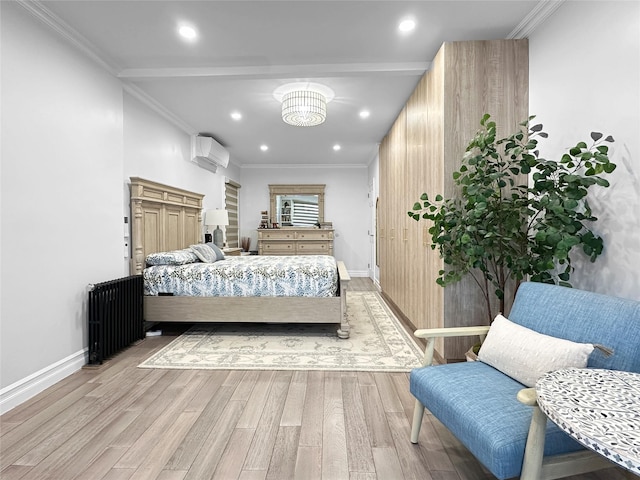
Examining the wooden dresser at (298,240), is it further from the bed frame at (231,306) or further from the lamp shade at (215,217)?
the bed frame at (231,306)

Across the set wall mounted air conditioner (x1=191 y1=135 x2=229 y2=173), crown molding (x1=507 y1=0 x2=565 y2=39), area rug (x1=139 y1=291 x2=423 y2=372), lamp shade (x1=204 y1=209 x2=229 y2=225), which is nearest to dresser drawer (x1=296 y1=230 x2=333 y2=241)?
lamp shade (x1=204 y1=209 x2=229 y2=225)

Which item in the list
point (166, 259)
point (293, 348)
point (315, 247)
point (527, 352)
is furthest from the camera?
point (315, 247)

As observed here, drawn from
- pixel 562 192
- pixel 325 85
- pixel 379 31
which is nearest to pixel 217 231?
pixel 325 85

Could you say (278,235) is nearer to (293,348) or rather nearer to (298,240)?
(298,240)

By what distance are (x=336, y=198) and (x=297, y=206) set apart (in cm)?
93

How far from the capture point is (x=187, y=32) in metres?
2.51

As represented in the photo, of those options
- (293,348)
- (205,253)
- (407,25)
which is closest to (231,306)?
(293,348)

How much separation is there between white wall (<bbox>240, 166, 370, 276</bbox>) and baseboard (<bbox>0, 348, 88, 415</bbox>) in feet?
16.8

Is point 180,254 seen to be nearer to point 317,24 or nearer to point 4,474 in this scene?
point 4,474

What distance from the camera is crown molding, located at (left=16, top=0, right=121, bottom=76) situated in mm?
2191

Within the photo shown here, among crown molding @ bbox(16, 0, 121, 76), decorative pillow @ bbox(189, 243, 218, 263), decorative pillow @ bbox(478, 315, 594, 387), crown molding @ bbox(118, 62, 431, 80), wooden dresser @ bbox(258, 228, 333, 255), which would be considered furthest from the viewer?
wooden dresser @ bbox(258, 228, 333, 255)

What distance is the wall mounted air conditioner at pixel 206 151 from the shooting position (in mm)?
4938

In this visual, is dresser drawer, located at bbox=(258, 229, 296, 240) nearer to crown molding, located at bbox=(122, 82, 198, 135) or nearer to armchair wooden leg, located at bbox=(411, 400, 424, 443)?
crown molding, located at bbox=(122, 82, 198, 135)

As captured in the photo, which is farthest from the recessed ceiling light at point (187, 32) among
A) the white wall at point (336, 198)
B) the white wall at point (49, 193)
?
the white wall at point (336, 198)
